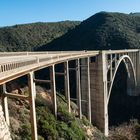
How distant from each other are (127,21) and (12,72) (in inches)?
3976

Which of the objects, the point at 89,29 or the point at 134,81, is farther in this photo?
the point at 89,29

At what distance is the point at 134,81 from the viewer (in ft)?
222

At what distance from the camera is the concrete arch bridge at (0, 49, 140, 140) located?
2002 centimetres

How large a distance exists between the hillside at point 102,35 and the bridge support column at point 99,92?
144 feet

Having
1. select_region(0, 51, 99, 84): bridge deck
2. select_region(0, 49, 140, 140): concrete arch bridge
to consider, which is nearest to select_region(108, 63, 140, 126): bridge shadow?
select_region(0, 49, 140, 140): concrete arch bridge

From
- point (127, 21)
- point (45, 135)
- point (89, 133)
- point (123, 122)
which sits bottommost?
point (123, 122)

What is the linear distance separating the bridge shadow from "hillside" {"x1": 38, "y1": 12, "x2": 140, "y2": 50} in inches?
628

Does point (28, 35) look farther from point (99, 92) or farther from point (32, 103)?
point (32, 103)

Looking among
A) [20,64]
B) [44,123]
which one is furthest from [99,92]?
[20,64]

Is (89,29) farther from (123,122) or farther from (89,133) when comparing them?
(89,133)

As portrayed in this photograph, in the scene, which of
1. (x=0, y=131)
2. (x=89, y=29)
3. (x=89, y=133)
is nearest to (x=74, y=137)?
(x=89, y=133)

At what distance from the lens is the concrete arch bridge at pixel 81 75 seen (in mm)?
20022

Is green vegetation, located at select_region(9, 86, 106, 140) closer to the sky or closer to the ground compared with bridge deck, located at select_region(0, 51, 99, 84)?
closer to the ground

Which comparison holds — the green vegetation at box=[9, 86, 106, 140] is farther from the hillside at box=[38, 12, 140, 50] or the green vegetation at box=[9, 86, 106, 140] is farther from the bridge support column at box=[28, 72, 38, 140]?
the hillside at box=[38, 12, 140, 50]
